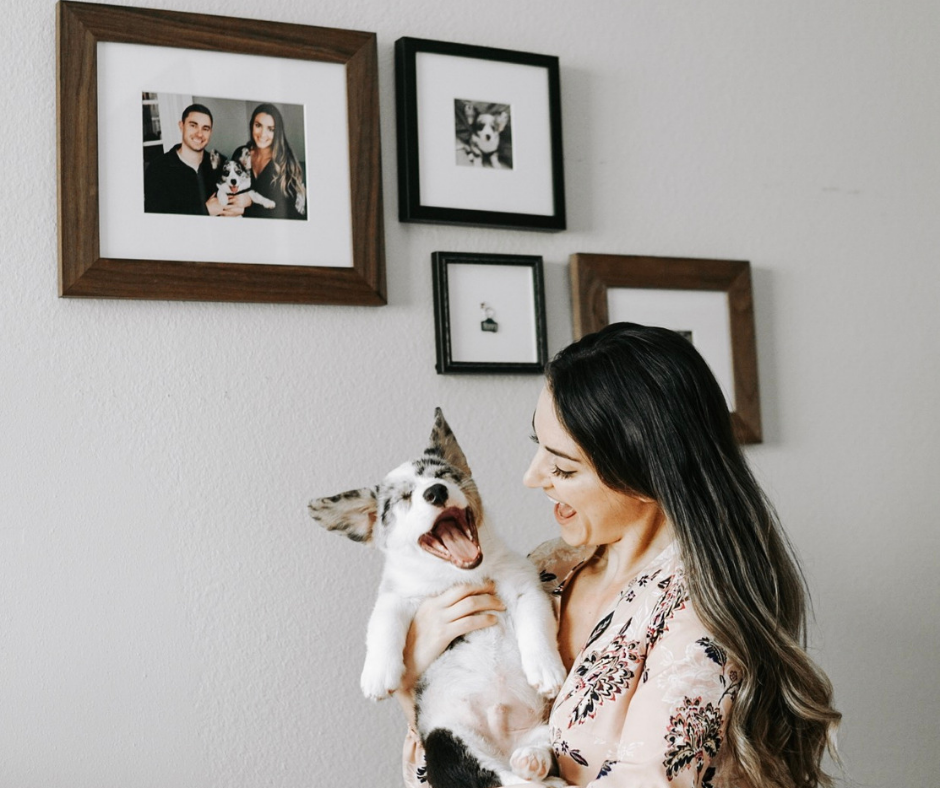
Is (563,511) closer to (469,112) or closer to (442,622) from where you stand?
(442,622)

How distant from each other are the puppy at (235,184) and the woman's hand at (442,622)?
0.76 metres

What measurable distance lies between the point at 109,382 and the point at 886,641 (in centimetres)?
163

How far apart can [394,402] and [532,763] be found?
0.78 meters

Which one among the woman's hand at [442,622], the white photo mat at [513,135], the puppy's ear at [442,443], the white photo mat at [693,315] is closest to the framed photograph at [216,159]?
the white photo mat at [513,135]

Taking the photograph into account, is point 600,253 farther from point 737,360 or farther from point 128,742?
point 128,742

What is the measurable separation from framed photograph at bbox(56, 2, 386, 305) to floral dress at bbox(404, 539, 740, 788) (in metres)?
0.78

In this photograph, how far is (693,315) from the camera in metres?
Result: 2.14

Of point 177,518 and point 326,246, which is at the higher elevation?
point 326,246

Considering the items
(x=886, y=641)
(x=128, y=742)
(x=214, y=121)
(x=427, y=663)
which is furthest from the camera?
(x=886, y=641)

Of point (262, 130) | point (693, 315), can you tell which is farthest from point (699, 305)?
point (262, 130)

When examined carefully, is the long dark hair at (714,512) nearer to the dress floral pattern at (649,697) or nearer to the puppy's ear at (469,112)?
the dress floral pattern at (649,697)

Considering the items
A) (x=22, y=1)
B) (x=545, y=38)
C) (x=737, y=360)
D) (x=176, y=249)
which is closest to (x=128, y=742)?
(x=176, y=249)

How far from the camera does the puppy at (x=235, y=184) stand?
1.79 meters

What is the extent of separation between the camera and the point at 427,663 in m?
1.42
